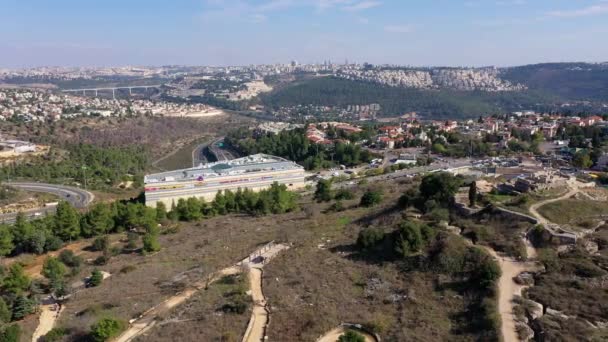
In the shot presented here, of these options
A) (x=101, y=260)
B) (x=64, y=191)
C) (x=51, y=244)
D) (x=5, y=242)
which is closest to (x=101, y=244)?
(x=101, y=260)

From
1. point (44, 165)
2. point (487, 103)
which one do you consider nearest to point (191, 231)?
point (44, 165)

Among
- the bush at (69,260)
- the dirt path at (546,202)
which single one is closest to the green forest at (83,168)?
the bush at (69,260)

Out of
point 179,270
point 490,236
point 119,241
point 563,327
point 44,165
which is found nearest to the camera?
point 563,327

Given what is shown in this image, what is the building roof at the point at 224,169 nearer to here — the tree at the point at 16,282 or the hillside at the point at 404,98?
the tree at the point at 16,282

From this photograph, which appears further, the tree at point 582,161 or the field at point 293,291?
the tree at point 582,161

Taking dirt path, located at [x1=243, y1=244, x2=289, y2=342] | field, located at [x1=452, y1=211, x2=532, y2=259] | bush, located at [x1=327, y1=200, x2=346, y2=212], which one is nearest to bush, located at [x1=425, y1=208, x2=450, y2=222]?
field, located at [x1=452, y1=211, x2=532, y2=259]

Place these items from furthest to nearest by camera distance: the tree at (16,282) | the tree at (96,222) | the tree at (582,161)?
the tree at (582,161) < the tree at (96,222) < the tree at (16,282)

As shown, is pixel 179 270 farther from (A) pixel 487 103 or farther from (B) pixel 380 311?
(A) pixel 487 103

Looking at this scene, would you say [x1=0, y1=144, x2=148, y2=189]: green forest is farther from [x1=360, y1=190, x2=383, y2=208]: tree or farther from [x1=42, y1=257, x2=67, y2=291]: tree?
[x1=360, y1=190, x2=383, y2=208]: tree
